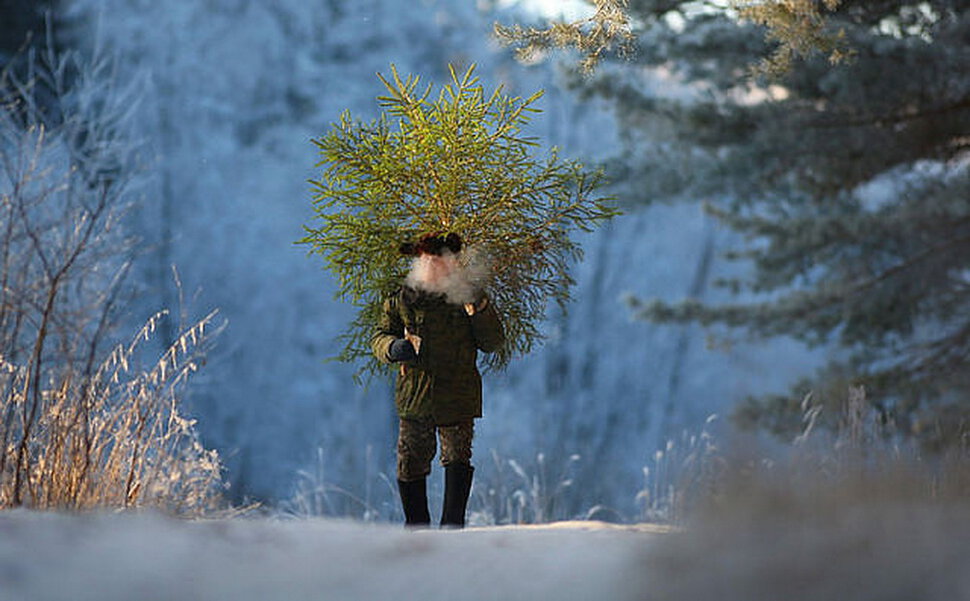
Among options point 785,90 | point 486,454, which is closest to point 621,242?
point 486,454

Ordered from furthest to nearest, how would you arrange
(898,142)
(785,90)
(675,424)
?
(675,424)
(785,90)
(898,142)

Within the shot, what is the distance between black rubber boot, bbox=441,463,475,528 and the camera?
345cm

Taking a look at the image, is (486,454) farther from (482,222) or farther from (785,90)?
(482,222)

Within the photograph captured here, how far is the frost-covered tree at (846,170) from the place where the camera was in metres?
6.44

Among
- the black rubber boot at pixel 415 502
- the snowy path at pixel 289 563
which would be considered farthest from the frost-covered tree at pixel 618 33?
the snowy path at pixel 289 563

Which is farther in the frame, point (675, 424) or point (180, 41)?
point (675, 424)

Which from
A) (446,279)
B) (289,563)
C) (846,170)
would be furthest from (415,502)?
→ (846,170)

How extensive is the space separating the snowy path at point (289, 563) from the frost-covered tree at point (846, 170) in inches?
175

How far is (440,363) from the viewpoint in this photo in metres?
3.45

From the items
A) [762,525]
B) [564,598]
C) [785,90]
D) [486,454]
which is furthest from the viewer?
[486,454]

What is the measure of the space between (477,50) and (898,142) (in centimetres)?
1130

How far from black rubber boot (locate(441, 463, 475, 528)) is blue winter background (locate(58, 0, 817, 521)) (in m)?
10.0

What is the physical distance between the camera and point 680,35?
22.6ft

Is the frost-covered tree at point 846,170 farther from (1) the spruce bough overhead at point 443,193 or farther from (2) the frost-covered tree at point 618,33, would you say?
(1) the spruce bough overhead at point 443,193
